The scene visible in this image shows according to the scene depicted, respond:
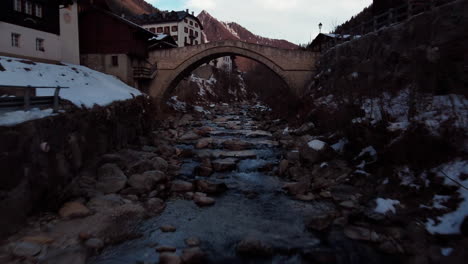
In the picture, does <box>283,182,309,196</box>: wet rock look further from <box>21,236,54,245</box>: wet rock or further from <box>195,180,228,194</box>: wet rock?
<box>21,236,54,245</box>: wet rock

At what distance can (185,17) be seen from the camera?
4288cm

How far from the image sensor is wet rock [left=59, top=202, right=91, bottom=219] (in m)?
6.39

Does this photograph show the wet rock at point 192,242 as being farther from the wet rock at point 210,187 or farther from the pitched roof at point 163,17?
the pitched roof at point 163,17

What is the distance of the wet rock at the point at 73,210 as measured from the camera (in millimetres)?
6395

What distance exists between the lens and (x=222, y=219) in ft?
22.5

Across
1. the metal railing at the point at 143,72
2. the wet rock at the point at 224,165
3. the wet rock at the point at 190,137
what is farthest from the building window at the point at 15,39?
the wet rock at the point at 224,165

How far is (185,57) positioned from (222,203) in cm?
1636

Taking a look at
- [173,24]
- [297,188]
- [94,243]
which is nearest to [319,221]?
[297,188]

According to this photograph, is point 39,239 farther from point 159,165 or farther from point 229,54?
point 229,54

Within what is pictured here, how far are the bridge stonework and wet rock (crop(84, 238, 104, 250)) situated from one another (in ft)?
55.9

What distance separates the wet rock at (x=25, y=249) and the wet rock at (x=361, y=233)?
5.77 m

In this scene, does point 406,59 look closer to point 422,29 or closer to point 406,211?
point 422,29

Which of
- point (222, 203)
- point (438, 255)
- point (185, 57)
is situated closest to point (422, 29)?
point (438, 255)

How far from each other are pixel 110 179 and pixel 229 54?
15882 mm
